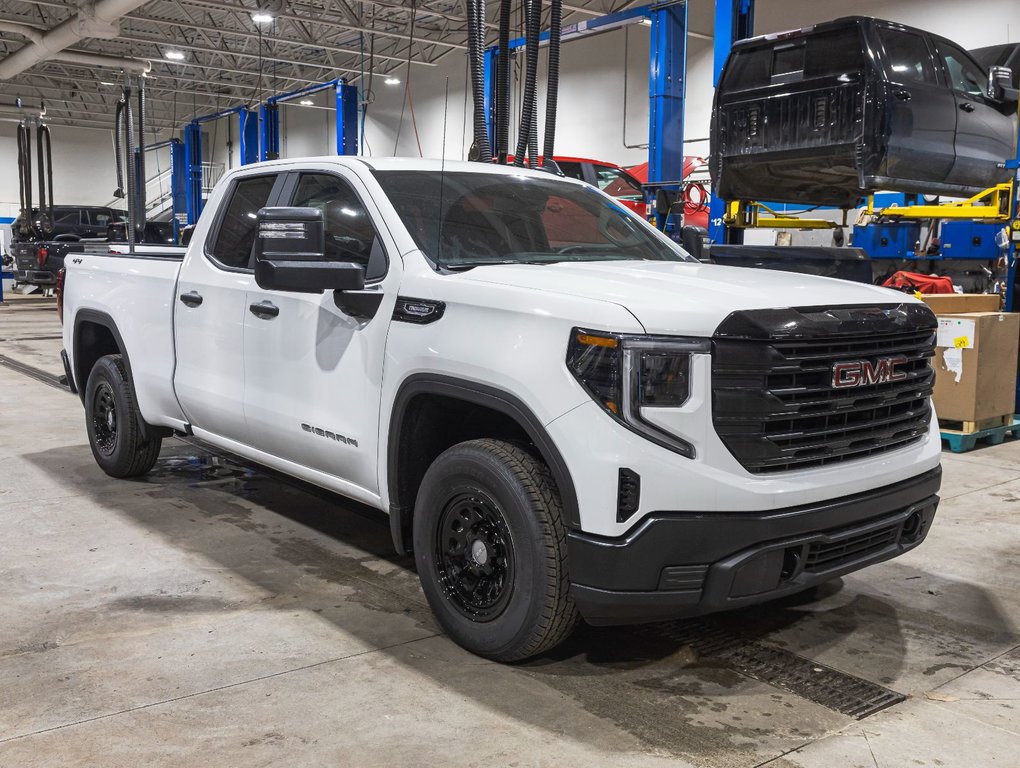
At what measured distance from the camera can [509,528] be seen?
296 centimetres

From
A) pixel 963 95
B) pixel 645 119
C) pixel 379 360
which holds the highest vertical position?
pixel 645 119

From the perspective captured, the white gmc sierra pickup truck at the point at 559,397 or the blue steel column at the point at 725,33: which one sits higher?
the blue steel column at the point at 725,33

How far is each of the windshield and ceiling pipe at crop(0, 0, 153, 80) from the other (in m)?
17.2

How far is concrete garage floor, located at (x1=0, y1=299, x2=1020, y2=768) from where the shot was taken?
2638 millimetres

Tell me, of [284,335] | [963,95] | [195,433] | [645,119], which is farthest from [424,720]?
[645,119]

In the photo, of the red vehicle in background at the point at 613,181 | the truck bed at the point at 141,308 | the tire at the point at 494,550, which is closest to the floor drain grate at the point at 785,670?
the tire at the point at 494,550

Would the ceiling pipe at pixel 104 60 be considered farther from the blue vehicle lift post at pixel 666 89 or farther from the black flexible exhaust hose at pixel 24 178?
the blue vehicle lift post at pixel 666 89

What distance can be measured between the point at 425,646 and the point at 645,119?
1926 cm

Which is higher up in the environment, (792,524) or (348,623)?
(792,524)

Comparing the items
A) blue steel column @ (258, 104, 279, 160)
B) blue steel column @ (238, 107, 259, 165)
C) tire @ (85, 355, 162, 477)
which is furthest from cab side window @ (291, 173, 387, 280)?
blue steel column @ (238, 107, 259, 165)

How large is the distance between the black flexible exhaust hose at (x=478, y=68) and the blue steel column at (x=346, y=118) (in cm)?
932

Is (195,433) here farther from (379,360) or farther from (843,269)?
(843,269)

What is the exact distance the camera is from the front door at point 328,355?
3510 mm

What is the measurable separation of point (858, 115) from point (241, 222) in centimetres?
442
